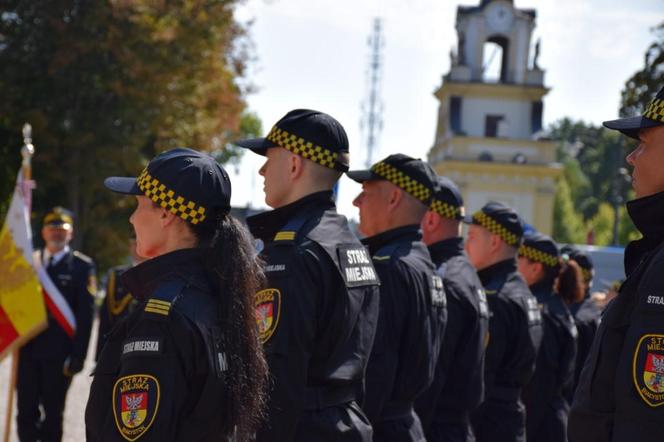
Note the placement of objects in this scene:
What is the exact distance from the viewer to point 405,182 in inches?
230

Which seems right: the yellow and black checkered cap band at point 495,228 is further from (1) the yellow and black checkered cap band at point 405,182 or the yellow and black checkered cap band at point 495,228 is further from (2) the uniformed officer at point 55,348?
(2) the uniformed officer at point 55,348

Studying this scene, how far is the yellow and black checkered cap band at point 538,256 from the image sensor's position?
8.33 metres

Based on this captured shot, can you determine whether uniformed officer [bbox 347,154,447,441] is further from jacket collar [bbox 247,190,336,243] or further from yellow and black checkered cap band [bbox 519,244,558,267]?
yellow and black checkered cap band [bbox 519,244,558,267]

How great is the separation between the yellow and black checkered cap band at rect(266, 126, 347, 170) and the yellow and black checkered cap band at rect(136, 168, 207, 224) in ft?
3.69

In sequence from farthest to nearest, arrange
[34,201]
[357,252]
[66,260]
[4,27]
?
[34,201] < [4,27] < [66,260] < [357,252]

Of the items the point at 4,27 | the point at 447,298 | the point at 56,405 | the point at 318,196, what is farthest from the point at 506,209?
the point at 4,27

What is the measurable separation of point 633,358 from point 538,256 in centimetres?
509

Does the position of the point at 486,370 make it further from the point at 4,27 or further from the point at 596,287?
the point at 4,27

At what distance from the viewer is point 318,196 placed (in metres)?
4.66

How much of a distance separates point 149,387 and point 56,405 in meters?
6.76

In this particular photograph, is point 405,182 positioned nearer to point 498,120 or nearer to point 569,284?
point 569,284

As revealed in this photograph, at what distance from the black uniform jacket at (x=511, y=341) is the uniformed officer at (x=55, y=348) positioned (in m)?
4.36

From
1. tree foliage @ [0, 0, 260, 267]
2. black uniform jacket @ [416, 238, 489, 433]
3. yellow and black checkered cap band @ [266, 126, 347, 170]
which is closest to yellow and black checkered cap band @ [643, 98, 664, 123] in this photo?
yellow and black checkered cap band @ [266, 126, 347, 170]

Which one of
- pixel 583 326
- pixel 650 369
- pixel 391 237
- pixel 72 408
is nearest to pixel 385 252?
pixel 391 237
